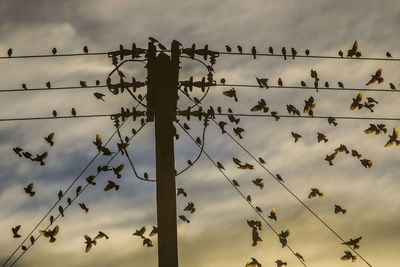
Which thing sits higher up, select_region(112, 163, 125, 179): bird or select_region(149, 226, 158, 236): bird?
select_region(112, 163, 125, 179): bird

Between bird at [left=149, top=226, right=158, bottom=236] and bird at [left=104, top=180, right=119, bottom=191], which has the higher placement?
bird at [left=104, top=180, right=119, bottom=191]

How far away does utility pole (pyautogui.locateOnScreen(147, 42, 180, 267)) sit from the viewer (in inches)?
312

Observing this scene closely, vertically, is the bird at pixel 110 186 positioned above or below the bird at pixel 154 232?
above

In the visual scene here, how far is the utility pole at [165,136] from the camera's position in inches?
312

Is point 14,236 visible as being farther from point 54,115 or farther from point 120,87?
point 120,87

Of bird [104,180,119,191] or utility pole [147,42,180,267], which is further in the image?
bird [104,180,119,191]

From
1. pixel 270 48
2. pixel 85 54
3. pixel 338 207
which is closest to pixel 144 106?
pixel 85 54

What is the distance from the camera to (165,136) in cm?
842

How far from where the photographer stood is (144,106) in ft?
29.9

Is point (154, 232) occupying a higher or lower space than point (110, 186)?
lower

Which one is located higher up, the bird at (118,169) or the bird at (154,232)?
the bird at (118,169)

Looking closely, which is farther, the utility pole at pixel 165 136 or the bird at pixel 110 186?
the bird at pixel 110 186

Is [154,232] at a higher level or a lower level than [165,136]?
lower

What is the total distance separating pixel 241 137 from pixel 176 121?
202 cm
